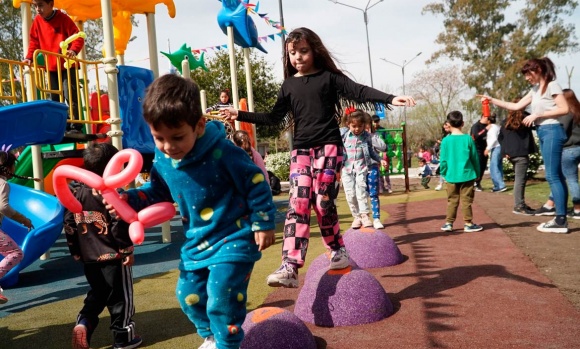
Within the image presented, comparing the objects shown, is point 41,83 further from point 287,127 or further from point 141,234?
point 141,234

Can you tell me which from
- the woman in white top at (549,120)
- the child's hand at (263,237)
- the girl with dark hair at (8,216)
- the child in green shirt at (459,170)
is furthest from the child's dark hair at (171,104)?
the child in green shirt at (459,170)

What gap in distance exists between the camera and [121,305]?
3719 mm

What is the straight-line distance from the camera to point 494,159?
13.0 m

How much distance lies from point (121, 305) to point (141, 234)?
1.46 meters

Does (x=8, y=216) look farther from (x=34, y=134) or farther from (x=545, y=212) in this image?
(x=545, y=212)

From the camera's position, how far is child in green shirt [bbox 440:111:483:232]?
746 cm

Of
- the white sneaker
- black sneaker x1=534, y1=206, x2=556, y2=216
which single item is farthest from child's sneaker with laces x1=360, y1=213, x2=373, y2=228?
the white sneaker

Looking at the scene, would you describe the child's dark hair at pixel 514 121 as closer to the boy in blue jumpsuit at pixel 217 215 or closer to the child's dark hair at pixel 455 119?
the child's dark hair at pixel 455 119

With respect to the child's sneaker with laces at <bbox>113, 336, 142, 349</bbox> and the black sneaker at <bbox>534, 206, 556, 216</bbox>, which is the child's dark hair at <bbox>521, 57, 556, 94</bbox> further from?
the child's sneaker with laces at <bbox>113, 336, 142, 349</bbox>

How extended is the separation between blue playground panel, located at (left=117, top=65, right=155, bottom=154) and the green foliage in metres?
→ 16.0

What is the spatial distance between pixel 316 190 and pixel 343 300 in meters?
0.89

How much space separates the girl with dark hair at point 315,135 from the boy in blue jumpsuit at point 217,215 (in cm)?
142

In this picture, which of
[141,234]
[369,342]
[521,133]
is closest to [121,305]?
[141,234]

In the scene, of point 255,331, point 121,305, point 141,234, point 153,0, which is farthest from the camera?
point 153,0
